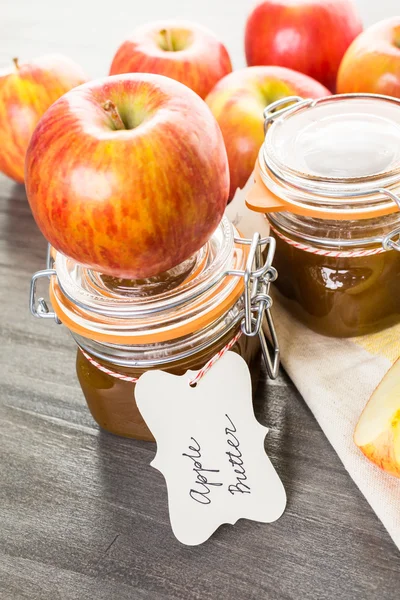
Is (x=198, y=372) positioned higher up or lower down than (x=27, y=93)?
lower down

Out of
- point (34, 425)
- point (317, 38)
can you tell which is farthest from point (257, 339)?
point (317, 38)

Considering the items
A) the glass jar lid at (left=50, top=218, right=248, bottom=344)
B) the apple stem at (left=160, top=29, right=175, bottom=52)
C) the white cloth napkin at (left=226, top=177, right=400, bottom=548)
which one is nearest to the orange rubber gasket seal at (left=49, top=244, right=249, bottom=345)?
the glass jar lid at (left=50, top=218, right=248, bottom=344)

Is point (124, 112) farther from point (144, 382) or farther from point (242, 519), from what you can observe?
point (242, 519)

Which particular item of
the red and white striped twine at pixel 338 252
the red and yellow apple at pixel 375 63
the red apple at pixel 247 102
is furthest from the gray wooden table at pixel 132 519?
the red and yellow apple at pixel 375 63

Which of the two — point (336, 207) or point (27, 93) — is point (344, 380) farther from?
point (27, 93)

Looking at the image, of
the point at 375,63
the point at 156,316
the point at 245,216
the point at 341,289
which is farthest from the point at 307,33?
the point at 156,316

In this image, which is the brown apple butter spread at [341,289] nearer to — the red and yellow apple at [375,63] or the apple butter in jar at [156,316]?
the apple butter in jar at [156,316]
